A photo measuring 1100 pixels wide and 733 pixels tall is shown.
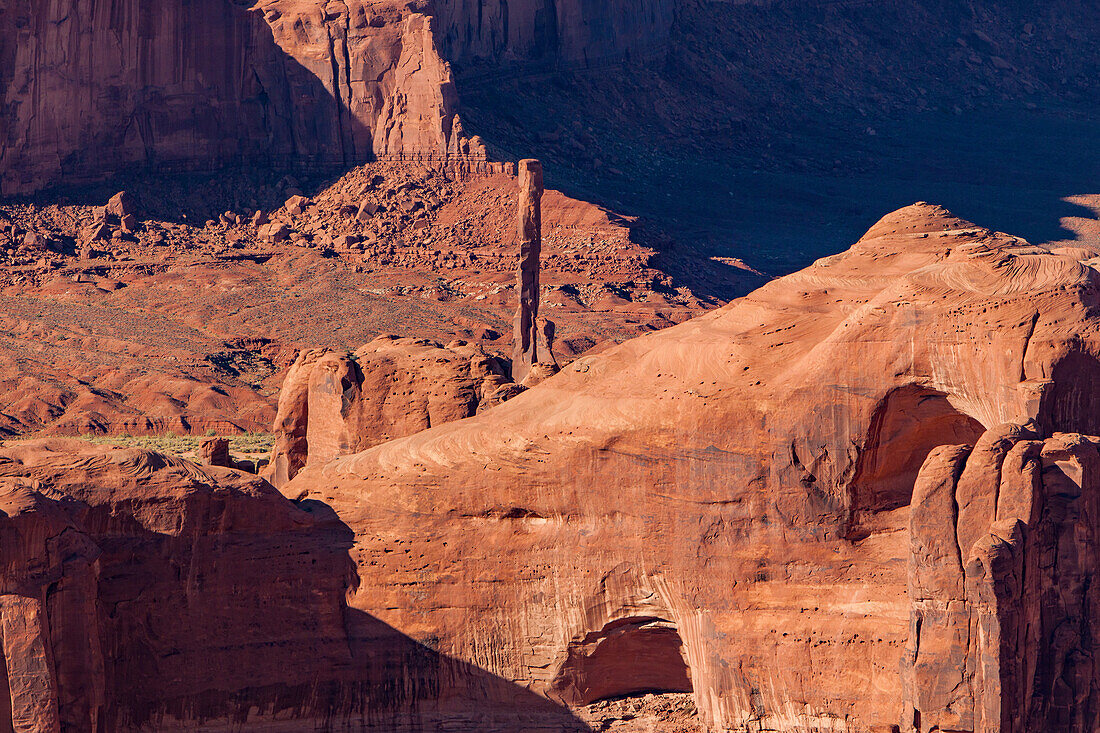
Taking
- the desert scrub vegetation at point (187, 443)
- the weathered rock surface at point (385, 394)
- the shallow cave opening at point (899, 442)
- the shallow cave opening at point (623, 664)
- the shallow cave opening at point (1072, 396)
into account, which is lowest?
the desert scrub vegetation at point (187, 443)

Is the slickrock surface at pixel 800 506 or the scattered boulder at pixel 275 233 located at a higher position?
the slickrock surface at pixel 800 506

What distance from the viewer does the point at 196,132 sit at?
73750 millimetres

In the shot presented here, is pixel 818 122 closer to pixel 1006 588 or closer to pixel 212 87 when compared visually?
pixel 212 87

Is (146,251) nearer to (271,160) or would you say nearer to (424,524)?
(271,160)

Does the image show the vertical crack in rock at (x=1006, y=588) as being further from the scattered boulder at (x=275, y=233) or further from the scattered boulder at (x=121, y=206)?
the scattered boulder at (x=121, y=206)

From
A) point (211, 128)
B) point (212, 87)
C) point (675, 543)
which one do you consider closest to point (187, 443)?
point (675, 543)

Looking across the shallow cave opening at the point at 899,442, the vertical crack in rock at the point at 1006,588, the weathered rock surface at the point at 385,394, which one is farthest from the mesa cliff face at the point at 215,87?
the vertical crack in rock at the point at 1006,588

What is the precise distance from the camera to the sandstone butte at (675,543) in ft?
54.7

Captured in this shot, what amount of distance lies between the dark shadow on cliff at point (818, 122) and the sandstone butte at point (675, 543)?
47536mm

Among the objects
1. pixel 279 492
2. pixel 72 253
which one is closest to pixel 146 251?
pixel 72 253

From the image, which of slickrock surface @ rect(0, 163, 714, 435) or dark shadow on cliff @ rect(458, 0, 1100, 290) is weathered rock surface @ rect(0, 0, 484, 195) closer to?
slickrock surface @ rect(0, 163, 714, 435)

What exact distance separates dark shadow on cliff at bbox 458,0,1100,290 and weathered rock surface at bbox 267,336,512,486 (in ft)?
139

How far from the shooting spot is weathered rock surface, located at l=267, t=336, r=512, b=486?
23.9m

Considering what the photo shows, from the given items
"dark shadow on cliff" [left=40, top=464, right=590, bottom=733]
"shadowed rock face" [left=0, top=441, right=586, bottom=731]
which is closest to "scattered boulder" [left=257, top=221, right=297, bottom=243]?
"shadowed rock face" [left=0, top=441, right=586, bottom=731]
